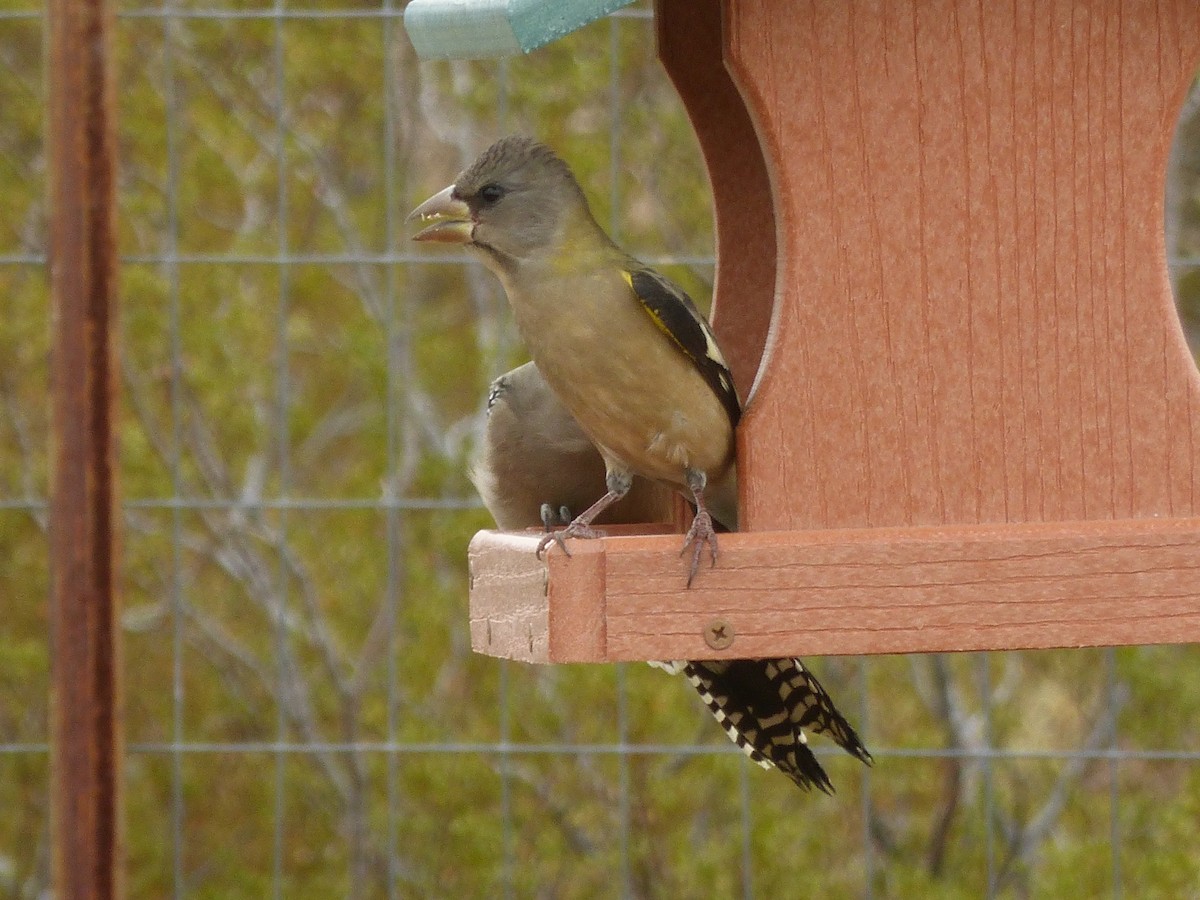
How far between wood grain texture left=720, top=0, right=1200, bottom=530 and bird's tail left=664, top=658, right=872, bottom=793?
65 centimetres

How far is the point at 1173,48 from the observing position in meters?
2.53

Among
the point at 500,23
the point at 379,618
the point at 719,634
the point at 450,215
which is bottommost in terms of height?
the point at 379,618

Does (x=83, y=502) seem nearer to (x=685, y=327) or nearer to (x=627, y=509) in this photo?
(x=627, y=509)

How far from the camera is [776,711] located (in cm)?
312

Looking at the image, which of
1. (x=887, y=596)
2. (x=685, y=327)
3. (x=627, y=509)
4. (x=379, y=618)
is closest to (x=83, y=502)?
(x=627, y=509)

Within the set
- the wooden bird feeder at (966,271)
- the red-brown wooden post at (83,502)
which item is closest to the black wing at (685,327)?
the wooden bird feeder at (966,271)

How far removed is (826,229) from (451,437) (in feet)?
11.8

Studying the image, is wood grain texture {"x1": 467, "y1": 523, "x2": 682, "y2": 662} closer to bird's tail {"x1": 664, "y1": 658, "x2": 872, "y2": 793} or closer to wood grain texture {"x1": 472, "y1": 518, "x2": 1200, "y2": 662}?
wood grain texture {"x1": 472, "y1": 518, "x2": 1200, "y2": 662}

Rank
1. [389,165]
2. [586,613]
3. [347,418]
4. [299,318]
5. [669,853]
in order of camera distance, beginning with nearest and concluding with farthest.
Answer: [586,613], [389,165], [669,853], [299,318], [347,418]

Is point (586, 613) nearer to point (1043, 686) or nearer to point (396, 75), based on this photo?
point (396, 75)

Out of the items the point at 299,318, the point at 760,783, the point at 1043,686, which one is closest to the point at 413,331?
the point at 299,318

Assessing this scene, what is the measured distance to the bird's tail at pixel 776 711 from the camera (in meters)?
3.06

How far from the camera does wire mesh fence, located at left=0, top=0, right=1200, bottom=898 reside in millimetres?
5445

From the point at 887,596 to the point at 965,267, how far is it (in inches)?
19.1
